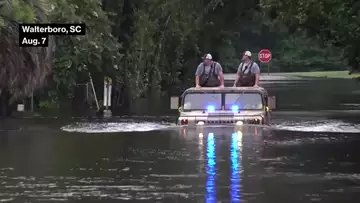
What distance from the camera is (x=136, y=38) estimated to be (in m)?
35.6

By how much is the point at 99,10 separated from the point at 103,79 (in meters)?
4.64

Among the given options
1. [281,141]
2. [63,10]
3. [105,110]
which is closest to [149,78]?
[105,110]

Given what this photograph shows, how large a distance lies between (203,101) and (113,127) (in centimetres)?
318

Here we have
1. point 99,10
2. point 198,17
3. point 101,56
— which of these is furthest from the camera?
point 198,17

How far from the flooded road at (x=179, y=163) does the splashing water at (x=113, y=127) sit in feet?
0.10

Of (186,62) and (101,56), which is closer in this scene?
(101,56)

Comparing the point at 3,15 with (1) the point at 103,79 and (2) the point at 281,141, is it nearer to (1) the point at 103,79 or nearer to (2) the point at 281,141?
(2) the point at 281,141

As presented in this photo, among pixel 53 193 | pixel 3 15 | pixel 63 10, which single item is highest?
pixel 63 10

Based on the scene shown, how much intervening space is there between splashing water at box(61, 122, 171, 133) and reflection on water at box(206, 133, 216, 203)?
3.61 metres

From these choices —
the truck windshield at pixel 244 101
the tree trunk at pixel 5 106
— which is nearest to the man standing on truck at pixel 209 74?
the truck windshield at pixel 244 101

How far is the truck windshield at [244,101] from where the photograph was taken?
1941cm

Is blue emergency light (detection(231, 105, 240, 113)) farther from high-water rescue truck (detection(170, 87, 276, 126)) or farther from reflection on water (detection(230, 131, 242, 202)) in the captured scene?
reflection on water (detection(230, 131, 242, 202))

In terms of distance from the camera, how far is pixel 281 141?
17281 mm

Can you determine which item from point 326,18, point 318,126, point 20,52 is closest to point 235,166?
point 20,52
